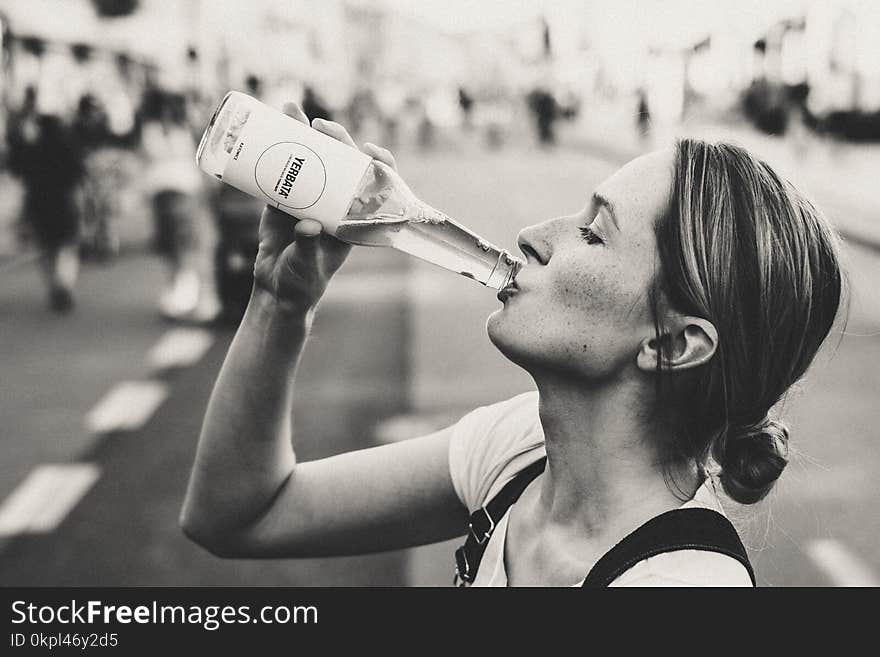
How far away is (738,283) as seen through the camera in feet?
4.35

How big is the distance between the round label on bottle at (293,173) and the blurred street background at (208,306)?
535 mm

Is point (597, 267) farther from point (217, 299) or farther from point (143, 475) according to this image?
point (217, 299)

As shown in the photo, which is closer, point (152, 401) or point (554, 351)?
point (554, 351)

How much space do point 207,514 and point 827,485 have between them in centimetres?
354

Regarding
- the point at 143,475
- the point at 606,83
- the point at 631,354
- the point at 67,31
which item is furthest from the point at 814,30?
the point at 606,83

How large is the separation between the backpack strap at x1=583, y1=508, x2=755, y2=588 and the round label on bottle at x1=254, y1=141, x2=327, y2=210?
24.3 inches

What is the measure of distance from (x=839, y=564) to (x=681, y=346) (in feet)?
8.36

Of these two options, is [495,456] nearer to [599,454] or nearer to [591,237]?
[599,454]

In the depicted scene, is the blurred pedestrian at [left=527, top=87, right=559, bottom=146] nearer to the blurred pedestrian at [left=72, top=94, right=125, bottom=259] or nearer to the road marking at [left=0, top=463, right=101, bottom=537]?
the blurred pedestrian at [left=72, top=94, right=125, bottom=259]

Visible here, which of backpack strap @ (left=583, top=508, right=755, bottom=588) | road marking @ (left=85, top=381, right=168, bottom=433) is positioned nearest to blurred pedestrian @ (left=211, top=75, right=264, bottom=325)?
road marking @ (left=85, top=381, right=168, bottom=433)

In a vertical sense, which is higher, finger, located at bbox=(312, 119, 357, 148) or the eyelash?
finger, located at bbox=(312, 119, 357, 148)

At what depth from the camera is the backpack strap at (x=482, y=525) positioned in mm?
1396

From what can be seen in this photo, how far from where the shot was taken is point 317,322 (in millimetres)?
7566

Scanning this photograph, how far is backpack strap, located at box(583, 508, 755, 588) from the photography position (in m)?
1.18
